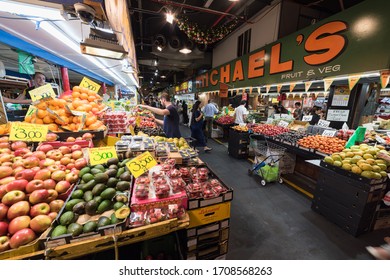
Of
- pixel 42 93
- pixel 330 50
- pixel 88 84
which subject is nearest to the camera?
pixel 42 93

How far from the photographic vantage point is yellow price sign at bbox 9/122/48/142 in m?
1.81

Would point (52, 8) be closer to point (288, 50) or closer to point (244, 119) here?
point (288, 50)

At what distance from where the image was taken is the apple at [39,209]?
114 centimetres

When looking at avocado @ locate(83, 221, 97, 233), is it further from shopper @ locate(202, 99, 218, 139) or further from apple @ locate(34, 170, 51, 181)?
shopper @ locate(202, 99, 218, 139)

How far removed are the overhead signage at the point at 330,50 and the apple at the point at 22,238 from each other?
5282 millimetres

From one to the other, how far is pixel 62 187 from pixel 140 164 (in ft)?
2.10

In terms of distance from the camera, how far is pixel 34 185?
127 cm

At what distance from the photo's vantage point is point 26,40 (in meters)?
3.32

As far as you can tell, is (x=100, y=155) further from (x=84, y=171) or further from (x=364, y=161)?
(x=364, y=161)

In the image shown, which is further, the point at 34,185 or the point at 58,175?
the point at 58,175

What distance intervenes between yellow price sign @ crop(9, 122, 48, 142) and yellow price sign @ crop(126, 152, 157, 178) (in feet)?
4.24

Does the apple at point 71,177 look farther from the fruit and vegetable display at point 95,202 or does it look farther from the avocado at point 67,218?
the avocado at point 67,218

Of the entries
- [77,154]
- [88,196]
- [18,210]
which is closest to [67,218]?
[88,196]

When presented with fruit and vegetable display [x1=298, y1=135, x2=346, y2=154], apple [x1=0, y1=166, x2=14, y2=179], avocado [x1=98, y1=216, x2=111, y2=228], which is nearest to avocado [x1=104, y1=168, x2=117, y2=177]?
avocado [x1=98, y1=216, x2=111, y2=228]
